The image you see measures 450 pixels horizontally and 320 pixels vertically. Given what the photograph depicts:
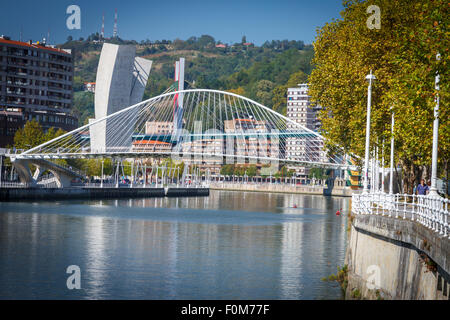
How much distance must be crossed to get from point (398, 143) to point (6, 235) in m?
24.3

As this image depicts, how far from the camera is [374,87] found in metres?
41.5

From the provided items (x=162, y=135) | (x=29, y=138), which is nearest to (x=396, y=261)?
(x=162, y=135)

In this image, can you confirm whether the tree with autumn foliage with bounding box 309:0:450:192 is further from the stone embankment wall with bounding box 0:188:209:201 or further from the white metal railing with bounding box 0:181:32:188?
the white metal railing with bounding box 0:181:32:188

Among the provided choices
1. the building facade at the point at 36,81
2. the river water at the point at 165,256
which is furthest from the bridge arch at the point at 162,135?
the river water at the point at 165,256

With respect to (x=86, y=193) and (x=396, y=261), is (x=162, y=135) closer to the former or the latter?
(x=86, y=193)

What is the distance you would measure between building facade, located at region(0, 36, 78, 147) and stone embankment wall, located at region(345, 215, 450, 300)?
112m

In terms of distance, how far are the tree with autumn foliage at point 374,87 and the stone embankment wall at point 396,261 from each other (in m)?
4.59

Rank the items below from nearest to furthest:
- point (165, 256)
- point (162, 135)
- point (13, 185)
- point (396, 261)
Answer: point (396, 261)
point (165, 256)
point (13, 185)
point (162, 135)

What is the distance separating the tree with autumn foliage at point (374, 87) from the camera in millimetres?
32094

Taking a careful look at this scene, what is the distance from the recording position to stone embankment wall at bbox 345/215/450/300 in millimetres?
17484

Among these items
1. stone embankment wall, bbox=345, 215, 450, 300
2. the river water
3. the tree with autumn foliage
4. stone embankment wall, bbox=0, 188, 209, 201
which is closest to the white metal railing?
stone embankment wall, bbox=0, 188, 209, 201

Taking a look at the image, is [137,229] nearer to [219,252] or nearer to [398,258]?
[219,252]

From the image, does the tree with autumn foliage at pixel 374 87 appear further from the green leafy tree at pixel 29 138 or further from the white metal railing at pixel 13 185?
the green leafy tree at pixel 29 138

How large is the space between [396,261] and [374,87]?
818 inches
